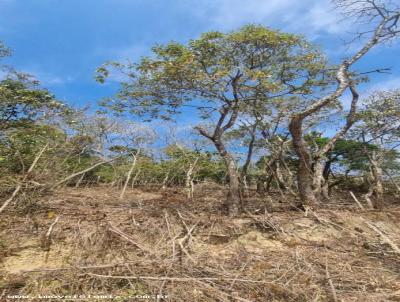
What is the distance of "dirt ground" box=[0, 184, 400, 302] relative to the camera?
15.8 ft

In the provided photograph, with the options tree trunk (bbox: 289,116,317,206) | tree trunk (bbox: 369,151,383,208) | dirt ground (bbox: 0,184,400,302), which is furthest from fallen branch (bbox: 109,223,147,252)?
tree trunk (bbox: 369,151,383,208)

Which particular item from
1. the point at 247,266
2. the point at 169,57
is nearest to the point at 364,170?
the point at 169,57

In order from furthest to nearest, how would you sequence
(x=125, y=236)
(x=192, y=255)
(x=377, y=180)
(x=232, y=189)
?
(x=377, y=180) < (x=232, y=189) < (x=125, y=236) < (x=192, y=255)

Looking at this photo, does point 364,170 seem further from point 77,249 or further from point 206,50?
point 77,249

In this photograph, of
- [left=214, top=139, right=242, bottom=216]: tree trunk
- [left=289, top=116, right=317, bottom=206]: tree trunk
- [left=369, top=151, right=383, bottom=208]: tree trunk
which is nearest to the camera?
[left=214, top=139, right=242, bottom=216]: tree trunk

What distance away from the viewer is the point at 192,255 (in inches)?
239

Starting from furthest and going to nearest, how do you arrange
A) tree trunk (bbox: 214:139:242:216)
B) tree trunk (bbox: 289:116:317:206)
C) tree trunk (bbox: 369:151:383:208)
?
tree trunk (bbox: 369:151:383:208) < tree trunk (bbox: 289:116:317:206) < tree trunk (bbox: 214:139:242:216)

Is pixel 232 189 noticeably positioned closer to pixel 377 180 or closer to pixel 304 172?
pixel 304 172

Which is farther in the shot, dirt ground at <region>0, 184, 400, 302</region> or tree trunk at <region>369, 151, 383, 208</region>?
tree trunk at <region>369, 151, 383, 208</region>

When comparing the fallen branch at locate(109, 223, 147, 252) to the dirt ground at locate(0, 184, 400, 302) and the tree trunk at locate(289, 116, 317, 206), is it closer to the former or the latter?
the dirt ground at locate(0, 184, 400, 302)

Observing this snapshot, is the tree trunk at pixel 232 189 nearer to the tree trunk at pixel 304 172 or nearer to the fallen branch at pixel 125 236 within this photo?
the tree trunk at pixel 304 172

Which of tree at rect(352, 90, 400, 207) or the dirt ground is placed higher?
tree at rect(352, 90, 400, 207)

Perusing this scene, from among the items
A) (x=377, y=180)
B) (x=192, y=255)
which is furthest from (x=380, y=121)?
(x=192, y=255)

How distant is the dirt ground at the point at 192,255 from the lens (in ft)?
15.8
